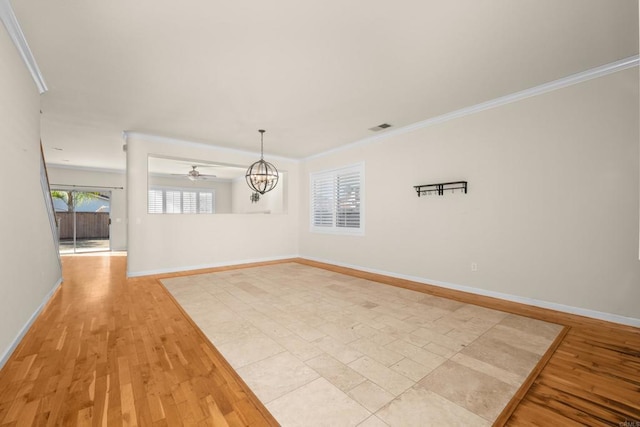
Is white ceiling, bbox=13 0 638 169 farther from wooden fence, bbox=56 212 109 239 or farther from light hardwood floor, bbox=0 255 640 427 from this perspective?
wooden fence, bbox=56 212 109 239

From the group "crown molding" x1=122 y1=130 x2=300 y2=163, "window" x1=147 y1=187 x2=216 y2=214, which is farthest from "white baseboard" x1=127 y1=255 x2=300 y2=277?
"window" x1=147 y1=187 x2=216 y2=214

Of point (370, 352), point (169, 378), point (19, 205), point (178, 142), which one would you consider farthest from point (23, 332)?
point (178, 142)

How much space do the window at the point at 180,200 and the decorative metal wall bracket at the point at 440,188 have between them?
9083 mm

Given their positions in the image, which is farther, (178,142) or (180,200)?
(180,200)

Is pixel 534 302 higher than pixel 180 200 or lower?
lower

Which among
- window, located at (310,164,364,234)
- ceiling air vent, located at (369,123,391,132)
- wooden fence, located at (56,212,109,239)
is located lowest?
wooden fence, located at (56,212,109,239)

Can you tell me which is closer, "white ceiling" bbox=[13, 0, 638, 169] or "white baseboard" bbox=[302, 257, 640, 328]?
"white ceiling" bbox=[13, 0, 638, 169]

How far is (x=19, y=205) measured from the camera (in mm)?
2678

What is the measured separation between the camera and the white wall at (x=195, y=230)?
5312mm

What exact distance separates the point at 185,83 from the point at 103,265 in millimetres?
5544

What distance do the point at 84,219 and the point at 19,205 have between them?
10230 millimetres

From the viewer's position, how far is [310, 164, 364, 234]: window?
5.97m

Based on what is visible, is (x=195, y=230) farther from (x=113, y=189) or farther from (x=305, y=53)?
(x=113, y=189)

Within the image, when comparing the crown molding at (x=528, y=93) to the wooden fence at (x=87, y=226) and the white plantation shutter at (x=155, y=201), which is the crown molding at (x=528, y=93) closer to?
the white plantation shutter at (x=155, y=201)
